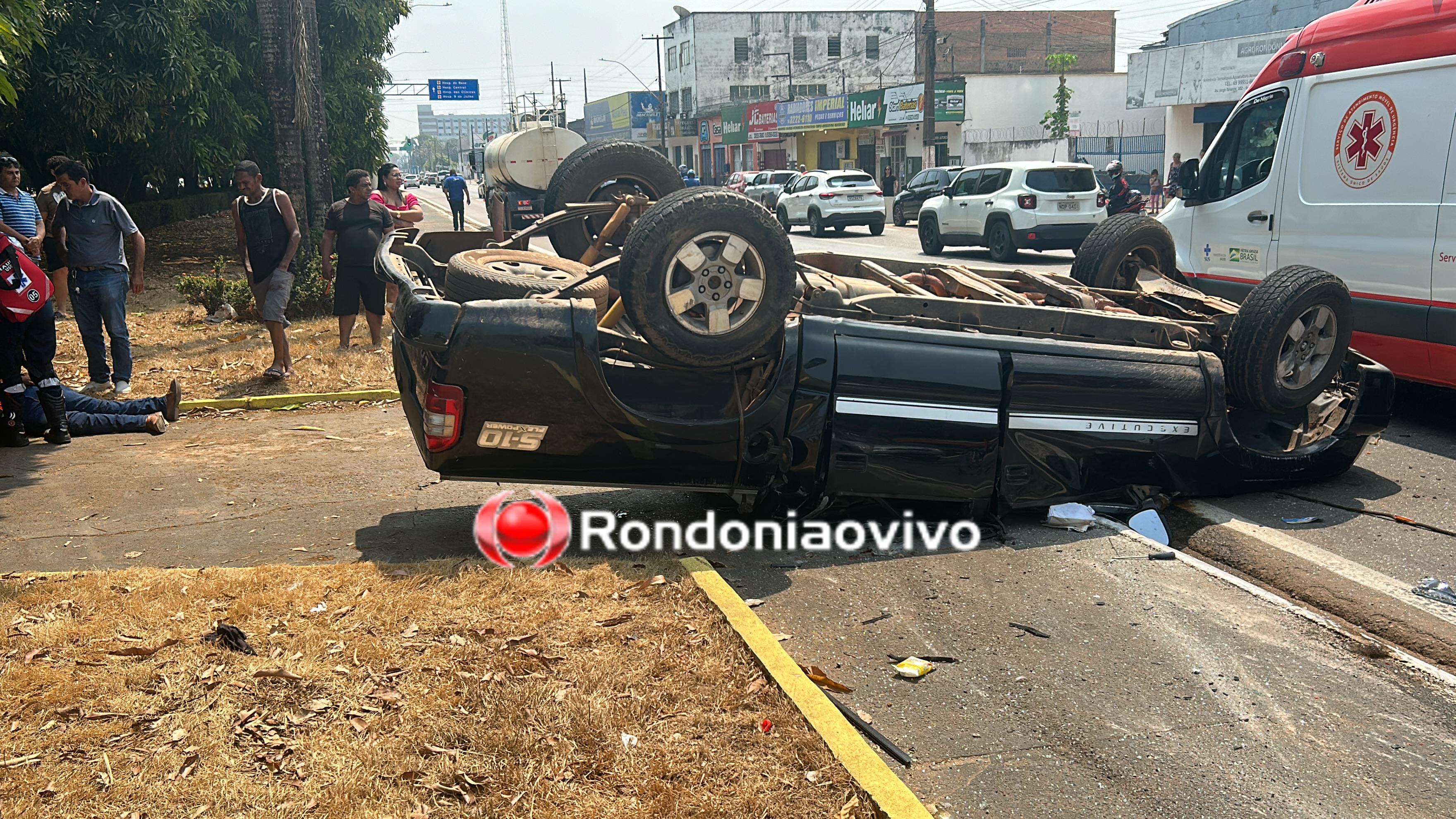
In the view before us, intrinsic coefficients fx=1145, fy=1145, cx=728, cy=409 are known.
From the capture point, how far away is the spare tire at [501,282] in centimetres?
530

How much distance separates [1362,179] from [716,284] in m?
5.19

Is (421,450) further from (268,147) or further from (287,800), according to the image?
(268,147)

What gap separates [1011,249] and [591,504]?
1615 centimetres

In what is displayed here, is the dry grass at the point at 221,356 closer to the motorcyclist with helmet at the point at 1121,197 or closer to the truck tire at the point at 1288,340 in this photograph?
the truck tire at the point at 1288,340

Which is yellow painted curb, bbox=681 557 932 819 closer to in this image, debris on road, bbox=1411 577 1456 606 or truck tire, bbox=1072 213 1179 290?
debris on road, bbox=1411 577 1456 606

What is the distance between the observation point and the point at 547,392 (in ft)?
15.5

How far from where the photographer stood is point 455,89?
77625 millimetres

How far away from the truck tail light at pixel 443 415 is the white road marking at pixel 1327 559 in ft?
11.9

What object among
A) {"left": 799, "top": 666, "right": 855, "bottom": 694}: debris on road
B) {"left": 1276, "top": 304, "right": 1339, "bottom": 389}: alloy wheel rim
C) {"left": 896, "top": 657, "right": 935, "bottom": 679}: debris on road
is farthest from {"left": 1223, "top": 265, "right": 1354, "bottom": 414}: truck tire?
{"left": 799, "top": 666, "right": 855, "bottom": 694}: debris on road

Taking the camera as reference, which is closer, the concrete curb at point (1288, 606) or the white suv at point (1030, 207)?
the concrete curb at point (1288, 606)

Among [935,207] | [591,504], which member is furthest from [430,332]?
[935,207]

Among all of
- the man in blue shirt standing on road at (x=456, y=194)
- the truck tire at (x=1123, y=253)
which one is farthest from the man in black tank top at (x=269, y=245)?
the man in blue shirt standing on road at (x=456, y=194)

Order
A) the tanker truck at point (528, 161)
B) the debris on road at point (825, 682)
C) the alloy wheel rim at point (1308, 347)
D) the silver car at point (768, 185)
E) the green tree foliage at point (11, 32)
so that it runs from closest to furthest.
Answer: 1. the debris on road at point (825, 682)
2. the green tree foliage at point (11, 32)
3. the alloy wheel rim at point (1308, 347)
4. the tanker truck at point (528, 161)
5. the silver car at point (768, 185)

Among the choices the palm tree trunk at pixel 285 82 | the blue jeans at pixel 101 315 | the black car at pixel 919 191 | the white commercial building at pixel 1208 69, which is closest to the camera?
the blue jeans at pixel 101 315
